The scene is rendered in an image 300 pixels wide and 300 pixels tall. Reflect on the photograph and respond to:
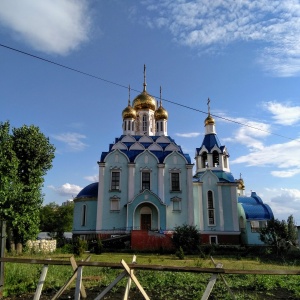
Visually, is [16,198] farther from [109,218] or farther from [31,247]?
[109,218]

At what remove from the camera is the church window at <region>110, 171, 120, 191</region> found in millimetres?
29384

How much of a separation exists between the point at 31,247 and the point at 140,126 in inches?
711

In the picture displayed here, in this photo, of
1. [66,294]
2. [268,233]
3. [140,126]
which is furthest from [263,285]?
[140,126]

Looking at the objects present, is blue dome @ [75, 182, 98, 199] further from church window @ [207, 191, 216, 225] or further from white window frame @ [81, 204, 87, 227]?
church window @ [207, 191, 216, 225]

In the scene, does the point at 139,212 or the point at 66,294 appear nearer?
the point at 66,294

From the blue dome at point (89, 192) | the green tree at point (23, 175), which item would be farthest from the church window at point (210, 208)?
the green tree at point (23, 175)

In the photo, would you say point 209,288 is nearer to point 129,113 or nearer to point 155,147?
point 155,147

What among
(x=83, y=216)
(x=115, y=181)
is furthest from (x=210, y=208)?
(x=83, y=216)

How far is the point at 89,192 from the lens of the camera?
3094 centimetres

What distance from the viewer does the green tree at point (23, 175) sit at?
69.3 feet

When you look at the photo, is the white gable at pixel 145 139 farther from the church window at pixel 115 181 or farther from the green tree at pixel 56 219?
the green tree at pixel 56 219

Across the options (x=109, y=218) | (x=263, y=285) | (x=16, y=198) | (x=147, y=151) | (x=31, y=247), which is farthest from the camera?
(x=147, y=151)

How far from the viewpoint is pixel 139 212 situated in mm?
28625

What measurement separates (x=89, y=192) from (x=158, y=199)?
23.6ft
